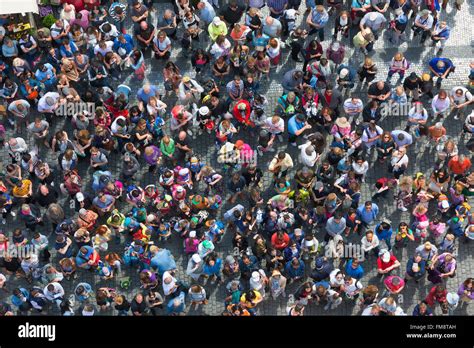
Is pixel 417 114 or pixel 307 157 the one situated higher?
pixel 417 114

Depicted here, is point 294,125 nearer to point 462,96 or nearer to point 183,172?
point 183,172

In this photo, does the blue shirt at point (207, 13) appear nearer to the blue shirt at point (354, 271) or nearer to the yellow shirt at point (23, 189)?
the yellow shirt at point (23, 189)

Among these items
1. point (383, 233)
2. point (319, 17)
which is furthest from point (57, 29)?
point (383, 233)

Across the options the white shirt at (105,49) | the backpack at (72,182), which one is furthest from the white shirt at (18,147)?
the white shirt at (105,49)

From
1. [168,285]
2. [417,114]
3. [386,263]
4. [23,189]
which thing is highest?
[417,114]

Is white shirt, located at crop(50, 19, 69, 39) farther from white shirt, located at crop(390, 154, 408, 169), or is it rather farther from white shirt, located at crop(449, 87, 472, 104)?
white shirt, located at crop(449, 87, 472, 104)
